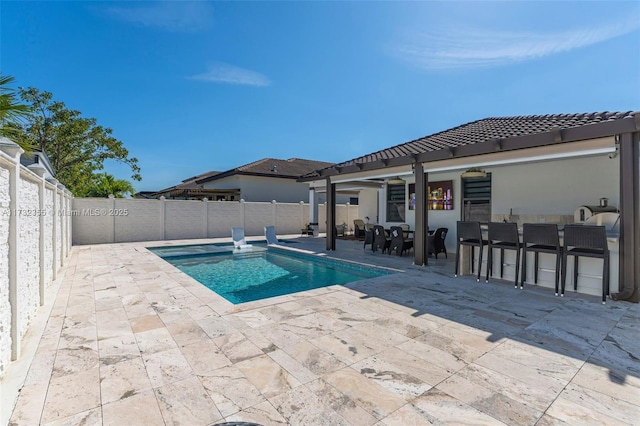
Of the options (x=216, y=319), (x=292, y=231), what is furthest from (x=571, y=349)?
(x=292, y=231)

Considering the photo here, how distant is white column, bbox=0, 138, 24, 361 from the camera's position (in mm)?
3171

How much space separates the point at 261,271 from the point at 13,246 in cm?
661

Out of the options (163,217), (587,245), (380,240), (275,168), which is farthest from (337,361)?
(275,168)

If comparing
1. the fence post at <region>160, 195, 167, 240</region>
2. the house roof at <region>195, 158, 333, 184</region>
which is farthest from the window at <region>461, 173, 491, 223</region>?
the house roof at <region>195, 158, 333, 184</region>

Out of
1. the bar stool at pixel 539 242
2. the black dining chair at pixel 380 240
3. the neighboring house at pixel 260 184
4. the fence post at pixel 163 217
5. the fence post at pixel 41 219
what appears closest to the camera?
the fence post at pixel 41 219

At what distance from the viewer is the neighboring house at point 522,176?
525 centimetres

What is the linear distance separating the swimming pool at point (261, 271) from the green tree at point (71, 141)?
10515mm

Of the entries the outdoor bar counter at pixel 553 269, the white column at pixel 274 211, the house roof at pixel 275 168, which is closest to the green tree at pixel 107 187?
the house roof at pixel 275 168

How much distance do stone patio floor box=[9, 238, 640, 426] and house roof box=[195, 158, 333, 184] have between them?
1636cm

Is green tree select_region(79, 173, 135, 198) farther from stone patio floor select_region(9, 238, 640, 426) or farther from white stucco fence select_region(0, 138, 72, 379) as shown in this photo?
white stucco fence select_region(0, 138, 72, 379)

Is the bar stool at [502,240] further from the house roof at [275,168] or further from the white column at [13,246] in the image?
the house roof at [275,168]

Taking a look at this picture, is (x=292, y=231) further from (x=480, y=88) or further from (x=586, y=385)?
(x=586, y=385)

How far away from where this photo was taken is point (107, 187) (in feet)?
70.8

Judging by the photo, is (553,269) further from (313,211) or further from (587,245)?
(313,211)
